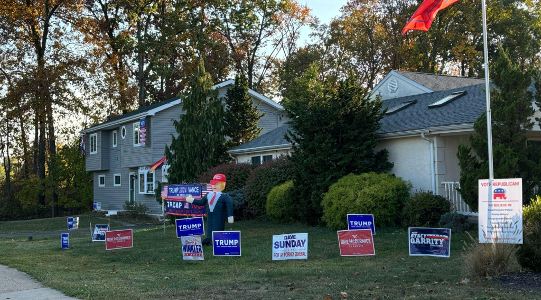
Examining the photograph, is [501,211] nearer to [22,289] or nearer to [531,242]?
[531,242]

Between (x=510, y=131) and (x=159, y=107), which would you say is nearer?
(x=510, y=131)

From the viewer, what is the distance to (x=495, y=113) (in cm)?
1243

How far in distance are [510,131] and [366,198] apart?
453 cm

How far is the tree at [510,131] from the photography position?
1213cm

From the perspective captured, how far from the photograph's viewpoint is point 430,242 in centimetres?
1055

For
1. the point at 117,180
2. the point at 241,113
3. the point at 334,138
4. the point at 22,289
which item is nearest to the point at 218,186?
the point at 334,138

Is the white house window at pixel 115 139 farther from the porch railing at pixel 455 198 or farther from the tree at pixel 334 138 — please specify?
the porch railing at pixel 455 198

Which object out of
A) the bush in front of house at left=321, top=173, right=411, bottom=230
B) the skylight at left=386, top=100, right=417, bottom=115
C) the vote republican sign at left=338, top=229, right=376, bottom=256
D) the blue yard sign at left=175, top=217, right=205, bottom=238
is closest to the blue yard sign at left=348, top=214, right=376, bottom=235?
the vote republican sign at left=338, top=229, right=376, bottom=256

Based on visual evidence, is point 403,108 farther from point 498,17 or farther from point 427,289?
point 498,17

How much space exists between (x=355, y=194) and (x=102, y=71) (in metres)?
29.4

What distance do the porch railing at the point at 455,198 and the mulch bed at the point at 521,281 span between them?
7.30 m

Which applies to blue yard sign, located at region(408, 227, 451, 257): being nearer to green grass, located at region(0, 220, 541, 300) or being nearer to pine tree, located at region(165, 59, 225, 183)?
green grass, located at region(0, 220, 541, 300)

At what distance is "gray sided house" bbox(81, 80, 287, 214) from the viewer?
1220 inches

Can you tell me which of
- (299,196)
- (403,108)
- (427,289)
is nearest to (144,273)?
(427,289)
